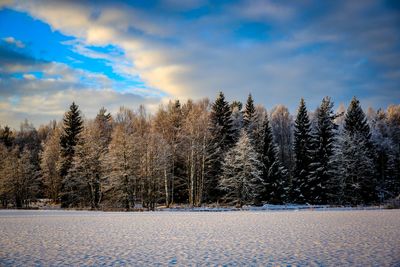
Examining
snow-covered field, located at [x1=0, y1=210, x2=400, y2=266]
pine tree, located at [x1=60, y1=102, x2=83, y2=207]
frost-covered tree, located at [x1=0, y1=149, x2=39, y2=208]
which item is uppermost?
pine tree, located at [x1=60, y1=102, x2=83, y2=207]

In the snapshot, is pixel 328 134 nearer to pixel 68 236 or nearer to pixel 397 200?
pixel 397 200

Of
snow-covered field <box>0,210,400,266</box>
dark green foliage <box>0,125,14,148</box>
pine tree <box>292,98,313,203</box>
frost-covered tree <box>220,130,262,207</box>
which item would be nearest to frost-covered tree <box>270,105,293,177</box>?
pine tree <box>292,98,313,203</box>

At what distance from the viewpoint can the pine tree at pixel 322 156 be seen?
4600 cm

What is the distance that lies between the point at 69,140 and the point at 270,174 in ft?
107

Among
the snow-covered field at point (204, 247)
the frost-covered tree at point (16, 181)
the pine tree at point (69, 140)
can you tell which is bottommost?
the snow-covered field at point (204, 247)

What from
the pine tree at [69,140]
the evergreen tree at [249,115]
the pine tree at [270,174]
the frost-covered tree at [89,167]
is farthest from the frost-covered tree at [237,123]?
the pine tree at [69,140]

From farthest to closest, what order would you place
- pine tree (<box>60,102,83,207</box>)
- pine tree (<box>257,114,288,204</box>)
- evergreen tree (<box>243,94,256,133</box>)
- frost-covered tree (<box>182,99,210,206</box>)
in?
evergreen tree (<box>243,94,256,133</box>), pine tree (<box>60,102,83,207</box>), pine tree (<box>257,114,288,204</box>), frost-covered tree (<box>182,99,210,206</box>)

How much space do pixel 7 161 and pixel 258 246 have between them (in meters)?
51.1

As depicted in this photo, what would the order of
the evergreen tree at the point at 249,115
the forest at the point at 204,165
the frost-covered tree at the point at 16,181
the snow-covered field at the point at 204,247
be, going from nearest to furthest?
the snow-covered field at the point at 204,247
the forest at the point at 204,165
the frost-covered tree at the point at 16,181
the evergreen tree at the point at 249,115

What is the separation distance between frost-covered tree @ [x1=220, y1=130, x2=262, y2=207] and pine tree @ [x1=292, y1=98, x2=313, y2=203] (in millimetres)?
8425

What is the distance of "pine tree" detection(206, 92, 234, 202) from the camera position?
148ft

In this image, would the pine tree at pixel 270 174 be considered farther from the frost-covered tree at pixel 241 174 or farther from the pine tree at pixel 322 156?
the pine tree at pixel 322 156

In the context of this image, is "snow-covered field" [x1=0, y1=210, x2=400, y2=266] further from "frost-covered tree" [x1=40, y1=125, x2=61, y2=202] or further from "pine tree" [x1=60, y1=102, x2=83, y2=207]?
"frost-covered tree" [x1=40, y1=125, x2=61, y2=202]

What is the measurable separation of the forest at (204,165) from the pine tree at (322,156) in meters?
0.14
